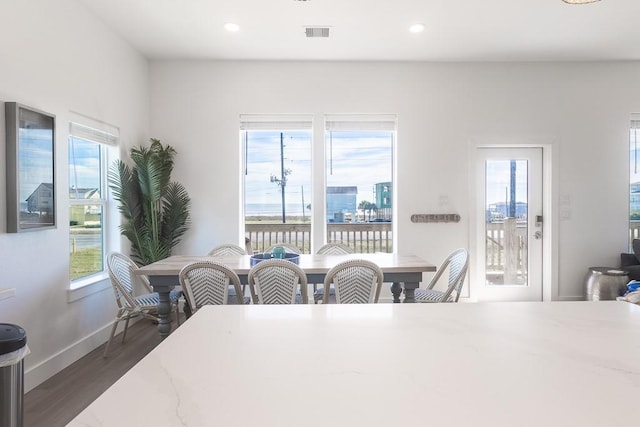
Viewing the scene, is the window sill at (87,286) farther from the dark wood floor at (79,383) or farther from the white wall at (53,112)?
the dark wood floor at (79,383)

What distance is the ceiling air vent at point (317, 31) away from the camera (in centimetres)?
385

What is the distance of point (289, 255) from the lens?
3.32 meters

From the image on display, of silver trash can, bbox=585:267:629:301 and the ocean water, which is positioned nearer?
silver trash can, bbox=585:267:629:301

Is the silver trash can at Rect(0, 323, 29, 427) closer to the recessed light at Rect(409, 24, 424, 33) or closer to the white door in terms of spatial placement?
the recessed light at Rect(409, 24, 424, 33)

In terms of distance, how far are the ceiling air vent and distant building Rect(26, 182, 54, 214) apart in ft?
8.54

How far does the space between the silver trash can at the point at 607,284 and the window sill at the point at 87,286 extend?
505cm

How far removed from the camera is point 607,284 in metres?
4.34

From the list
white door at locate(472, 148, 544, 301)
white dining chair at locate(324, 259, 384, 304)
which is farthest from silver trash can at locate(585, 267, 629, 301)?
white dining chair at locate(324, 259, 384, 304)

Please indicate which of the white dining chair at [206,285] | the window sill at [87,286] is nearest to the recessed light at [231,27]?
the white dining chair at [206,285]

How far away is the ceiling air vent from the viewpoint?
152 inches

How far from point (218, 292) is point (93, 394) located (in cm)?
110

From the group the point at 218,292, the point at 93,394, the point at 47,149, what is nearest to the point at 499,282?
the point at 218,292

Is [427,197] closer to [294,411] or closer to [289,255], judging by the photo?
[289,255]

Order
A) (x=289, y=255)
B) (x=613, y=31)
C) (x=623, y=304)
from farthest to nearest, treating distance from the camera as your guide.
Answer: (x=613, y=31), (x=289, y=255), (x=623, y=304)
